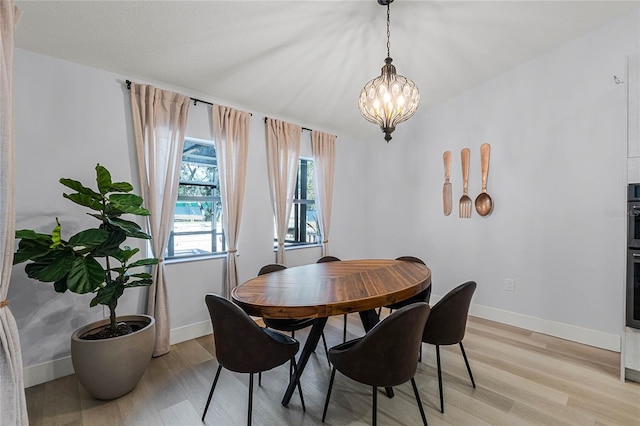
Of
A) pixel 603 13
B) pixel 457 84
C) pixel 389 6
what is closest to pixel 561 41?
pixel 603 13

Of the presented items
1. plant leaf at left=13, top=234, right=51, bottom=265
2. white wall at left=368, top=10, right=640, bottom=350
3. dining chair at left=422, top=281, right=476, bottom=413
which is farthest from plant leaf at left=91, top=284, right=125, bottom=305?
white wall at left=368, top=10, right=640, bottom=350

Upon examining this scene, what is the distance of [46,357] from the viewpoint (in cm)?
222

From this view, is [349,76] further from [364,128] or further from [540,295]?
[540,295]

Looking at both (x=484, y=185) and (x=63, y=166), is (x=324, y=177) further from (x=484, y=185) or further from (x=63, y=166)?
(x=63, y=166)

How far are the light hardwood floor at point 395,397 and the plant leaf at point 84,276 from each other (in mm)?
827

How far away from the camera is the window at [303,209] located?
423cm

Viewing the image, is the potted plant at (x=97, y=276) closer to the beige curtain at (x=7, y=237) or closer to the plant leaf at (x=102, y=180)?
the plant leaf at (x=102, y=180)

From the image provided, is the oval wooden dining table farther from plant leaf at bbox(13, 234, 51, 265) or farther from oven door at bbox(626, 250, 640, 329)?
oven door at bbox(626, 250, 640, 329)

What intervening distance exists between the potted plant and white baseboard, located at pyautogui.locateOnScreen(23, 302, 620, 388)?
0.49m

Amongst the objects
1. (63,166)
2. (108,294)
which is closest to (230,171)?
(63,166)

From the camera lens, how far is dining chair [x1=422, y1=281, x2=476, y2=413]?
1884mm

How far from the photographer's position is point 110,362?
1931 mm

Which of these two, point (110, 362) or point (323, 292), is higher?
point (323, 292)

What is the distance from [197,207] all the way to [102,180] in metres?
1.22
